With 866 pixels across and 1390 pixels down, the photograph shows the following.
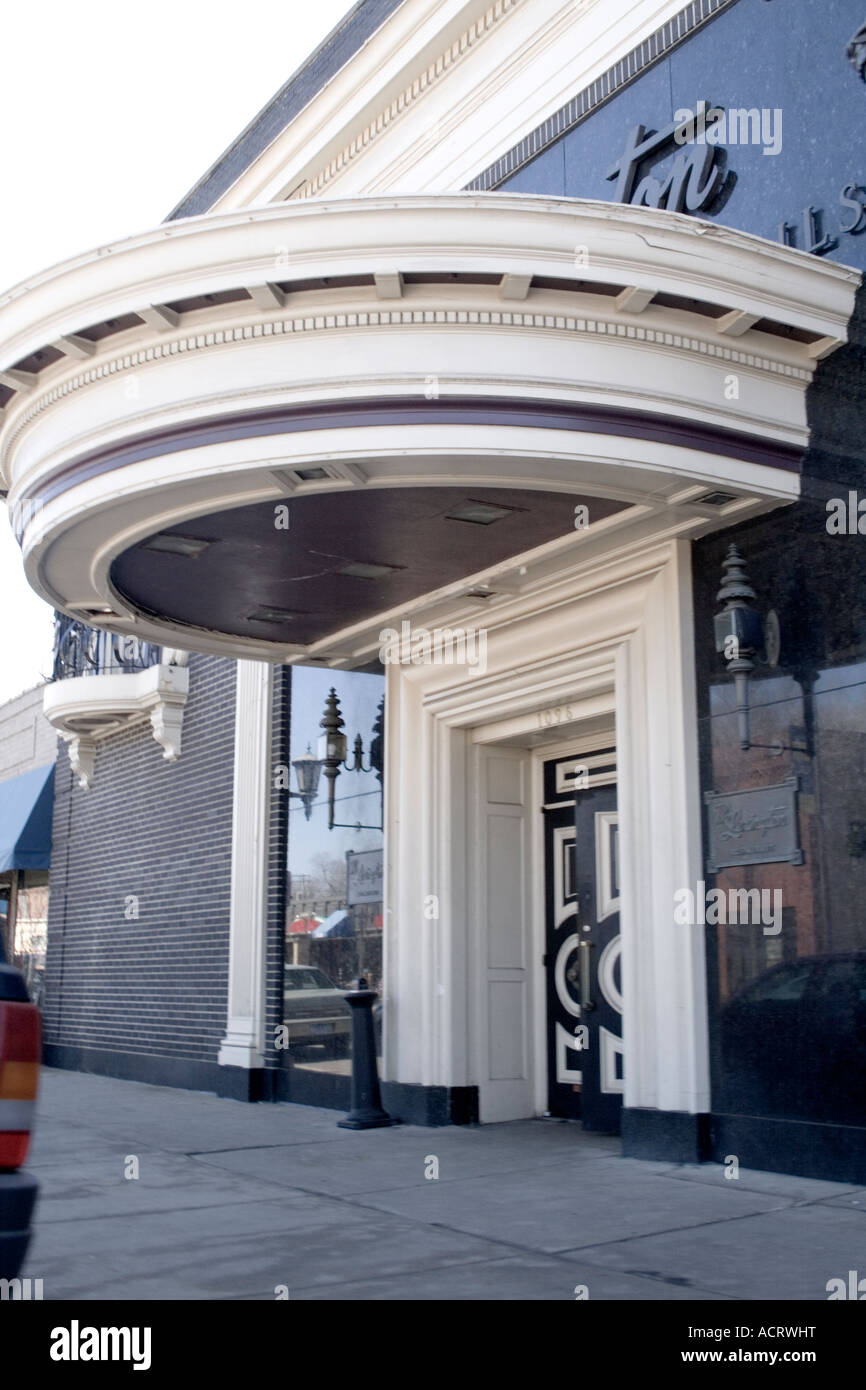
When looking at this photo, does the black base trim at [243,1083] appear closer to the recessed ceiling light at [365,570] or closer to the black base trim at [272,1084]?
the black base trim at [272,1084]

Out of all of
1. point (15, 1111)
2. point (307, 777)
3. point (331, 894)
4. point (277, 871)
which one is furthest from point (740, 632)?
point (277, 871)

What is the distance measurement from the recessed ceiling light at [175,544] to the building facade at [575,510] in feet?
0.11

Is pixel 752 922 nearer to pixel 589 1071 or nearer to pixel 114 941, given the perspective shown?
pixel 589 1071

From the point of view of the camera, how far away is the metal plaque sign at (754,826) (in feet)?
22.8

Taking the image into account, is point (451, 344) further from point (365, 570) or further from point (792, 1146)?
point (792, 1146)

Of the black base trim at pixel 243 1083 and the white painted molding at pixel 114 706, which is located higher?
the white painted molding at pixel 114 706

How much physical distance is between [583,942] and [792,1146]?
263 cm

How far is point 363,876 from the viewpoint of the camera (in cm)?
1058

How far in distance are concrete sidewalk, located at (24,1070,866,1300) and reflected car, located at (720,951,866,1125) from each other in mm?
372

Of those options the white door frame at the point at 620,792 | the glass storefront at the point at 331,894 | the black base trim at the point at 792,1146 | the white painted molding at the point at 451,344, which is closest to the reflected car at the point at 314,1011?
the glass storefront at the point at 331,894

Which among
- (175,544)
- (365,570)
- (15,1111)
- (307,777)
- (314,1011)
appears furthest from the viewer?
(307,777)

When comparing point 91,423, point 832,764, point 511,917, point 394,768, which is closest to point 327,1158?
point 511,917

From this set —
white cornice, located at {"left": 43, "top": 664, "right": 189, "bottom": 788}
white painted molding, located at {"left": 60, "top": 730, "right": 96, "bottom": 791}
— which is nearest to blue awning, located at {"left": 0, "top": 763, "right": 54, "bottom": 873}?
white cornice, located at {"left": 43, "top": 664, "right": 189, "bottom": 788}

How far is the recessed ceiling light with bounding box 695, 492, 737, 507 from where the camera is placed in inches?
279
